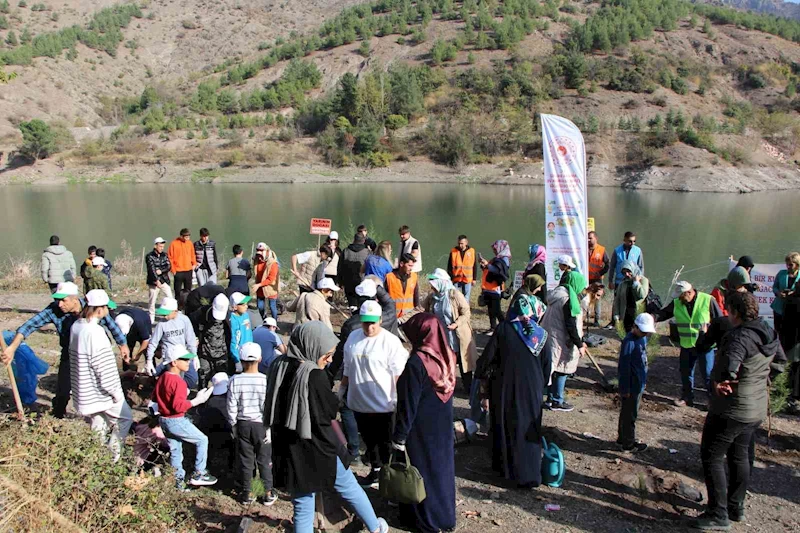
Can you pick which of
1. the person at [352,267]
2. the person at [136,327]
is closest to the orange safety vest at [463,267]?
the person at [352,267]

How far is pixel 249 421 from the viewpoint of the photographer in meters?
4.05

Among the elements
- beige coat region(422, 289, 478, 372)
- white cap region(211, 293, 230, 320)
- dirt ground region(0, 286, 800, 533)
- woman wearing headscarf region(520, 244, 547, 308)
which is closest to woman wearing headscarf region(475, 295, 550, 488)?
dirt ground region(0, 286, 800, 533)

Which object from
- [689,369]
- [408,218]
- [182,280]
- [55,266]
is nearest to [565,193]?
[689,369]

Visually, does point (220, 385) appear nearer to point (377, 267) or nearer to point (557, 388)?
point (377, 267)

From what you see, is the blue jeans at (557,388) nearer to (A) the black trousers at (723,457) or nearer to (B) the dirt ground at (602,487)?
(B) the dirt ground at (602,487)

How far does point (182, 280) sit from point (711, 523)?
8.02 m

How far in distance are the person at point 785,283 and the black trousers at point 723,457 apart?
9.47 feet

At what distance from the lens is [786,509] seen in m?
4.05

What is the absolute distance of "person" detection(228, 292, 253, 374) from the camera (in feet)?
17.8

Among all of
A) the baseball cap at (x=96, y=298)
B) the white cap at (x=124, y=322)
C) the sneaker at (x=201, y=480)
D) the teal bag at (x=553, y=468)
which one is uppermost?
the baseball cap at (x=96, y=298)

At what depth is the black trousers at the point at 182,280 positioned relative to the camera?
30.7ft

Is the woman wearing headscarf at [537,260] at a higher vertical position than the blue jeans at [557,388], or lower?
higher

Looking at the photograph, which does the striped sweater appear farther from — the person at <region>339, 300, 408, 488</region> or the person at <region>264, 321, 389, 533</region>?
the person at <region>339, 300, 408, 488</region>

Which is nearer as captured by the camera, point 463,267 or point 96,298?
point 96,298
